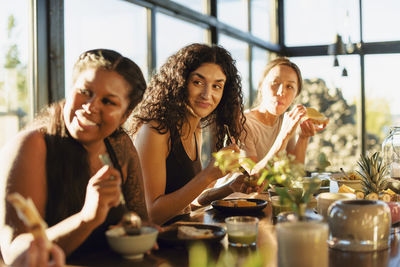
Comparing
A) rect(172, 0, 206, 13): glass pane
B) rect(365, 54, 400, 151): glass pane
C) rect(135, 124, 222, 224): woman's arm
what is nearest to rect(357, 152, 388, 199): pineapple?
rect(135, 124, 222, 224): woman's arm

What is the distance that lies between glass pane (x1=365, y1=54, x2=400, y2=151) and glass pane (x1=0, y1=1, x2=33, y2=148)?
5.04 m

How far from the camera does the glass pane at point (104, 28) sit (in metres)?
2.86

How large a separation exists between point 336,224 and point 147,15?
284 cm

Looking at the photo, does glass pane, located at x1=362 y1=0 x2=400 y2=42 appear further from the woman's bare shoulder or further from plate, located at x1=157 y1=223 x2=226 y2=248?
the woman's bare shoulder

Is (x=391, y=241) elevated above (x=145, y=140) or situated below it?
below

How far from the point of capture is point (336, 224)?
129 centimetres

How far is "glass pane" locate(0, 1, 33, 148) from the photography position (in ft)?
8.13

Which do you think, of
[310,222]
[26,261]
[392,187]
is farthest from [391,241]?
[26,261]

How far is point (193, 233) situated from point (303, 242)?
44 centimetres

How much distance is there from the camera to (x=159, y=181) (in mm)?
2053

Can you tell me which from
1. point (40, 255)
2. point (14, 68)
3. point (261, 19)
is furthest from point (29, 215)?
point (261, 19)

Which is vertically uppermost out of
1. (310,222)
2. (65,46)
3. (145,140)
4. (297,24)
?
(297,24)

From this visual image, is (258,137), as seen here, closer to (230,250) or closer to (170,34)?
(170,34)

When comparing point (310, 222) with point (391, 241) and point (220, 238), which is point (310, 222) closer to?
point (220, 238)
